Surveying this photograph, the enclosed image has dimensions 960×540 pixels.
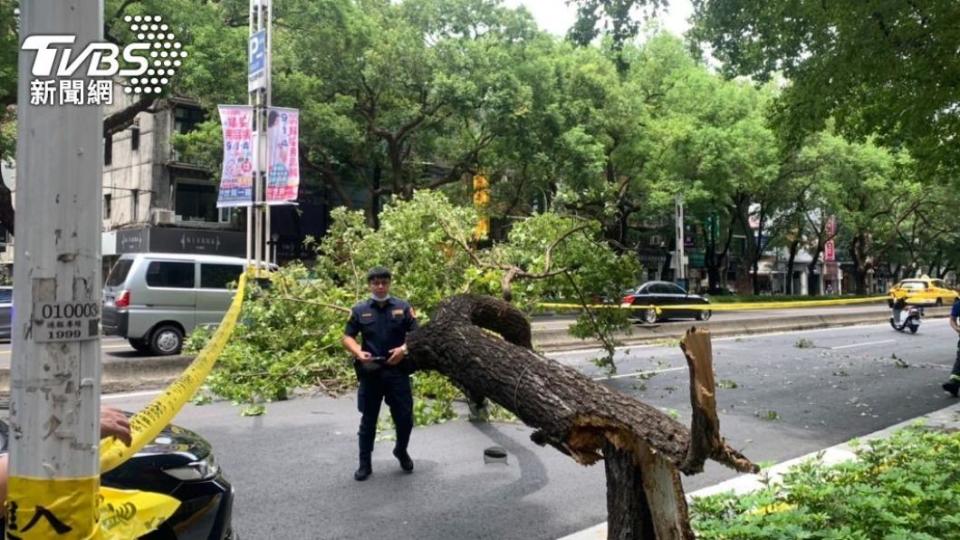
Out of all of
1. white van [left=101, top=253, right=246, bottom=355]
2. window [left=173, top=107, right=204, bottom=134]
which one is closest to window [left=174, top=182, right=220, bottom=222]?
window [left=173, top=107, right=204, bottom=134]

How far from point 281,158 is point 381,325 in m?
9.89

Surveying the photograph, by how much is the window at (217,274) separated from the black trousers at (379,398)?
9.04m

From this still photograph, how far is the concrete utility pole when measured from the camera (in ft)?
6.07

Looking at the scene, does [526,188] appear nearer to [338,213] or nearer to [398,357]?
[338,213]

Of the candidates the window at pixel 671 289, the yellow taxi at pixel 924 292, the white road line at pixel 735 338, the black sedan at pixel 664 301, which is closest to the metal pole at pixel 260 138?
the white road line at pixel 735 338

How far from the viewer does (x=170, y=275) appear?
13594mm

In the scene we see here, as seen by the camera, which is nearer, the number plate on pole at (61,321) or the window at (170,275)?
the number plate on pole at (61,321)

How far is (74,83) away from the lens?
1.91 metres

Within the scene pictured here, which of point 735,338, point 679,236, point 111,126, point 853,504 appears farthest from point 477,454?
point 679,236

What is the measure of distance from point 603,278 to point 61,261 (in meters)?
7.39

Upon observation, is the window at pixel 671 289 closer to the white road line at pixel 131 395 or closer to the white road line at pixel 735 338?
the white road line at pixel 735 338

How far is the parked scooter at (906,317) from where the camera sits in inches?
849

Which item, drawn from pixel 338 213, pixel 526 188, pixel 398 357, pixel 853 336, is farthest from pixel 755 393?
pixel 526 188

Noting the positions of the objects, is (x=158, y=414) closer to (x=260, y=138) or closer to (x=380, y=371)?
(x=380, y=371)
